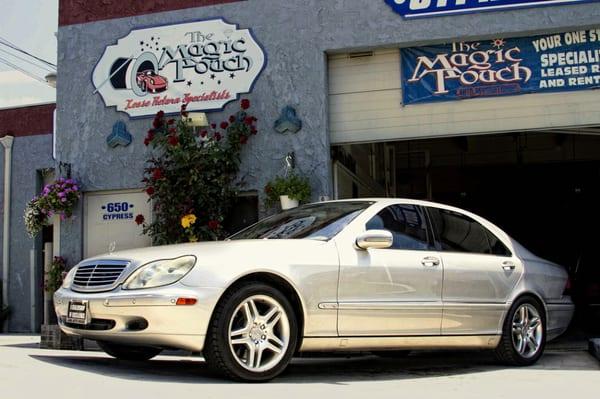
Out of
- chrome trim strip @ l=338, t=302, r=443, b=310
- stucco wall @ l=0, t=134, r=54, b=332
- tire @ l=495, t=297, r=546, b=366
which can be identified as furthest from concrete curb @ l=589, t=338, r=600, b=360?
stucco wall @ l=0, t=134, r=54, b=332

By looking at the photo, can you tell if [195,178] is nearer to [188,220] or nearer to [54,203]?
[188,220]

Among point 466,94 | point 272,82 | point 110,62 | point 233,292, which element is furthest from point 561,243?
point 233,292

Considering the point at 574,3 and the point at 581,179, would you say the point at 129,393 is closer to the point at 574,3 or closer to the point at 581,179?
the point at 574,3

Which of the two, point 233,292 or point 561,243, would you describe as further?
point 561,243

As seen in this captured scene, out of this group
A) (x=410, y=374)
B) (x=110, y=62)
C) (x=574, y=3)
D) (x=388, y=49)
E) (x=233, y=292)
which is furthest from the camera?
(x=110, y=62)

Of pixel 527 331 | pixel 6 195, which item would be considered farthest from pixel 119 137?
pixel 527 331

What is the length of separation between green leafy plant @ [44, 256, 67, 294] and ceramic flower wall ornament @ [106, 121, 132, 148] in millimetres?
1817

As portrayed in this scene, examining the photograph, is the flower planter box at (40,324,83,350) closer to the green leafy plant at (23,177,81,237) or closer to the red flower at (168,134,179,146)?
the green leafy plant at (23,177,81,237)

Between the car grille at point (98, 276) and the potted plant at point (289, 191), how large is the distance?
4.39 metres

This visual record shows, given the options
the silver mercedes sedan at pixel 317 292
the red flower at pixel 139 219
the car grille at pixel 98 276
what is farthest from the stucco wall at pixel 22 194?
the car grille at pixel 98 276

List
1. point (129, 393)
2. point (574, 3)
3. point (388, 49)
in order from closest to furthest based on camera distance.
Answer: point (129, 393) < point (574, 3) < point (388, 49)

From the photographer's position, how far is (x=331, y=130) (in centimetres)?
1057

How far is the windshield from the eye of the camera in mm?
6027

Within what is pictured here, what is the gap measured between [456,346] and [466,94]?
4654 mm
